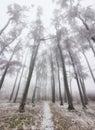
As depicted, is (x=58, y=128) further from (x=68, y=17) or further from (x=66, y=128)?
(x=68, y=17)

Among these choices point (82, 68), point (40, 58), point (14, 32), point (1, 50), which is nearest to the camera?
point (1, 50)

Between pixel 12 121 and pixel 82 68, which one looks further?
pixel 82 68

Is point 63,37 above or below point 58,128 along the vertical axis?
above

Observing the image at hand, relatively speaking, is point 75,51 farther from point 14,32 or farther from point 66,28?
point 14,32

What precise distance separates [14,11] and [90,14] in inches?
327

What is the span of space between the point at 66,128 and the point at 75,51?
44.2 ft

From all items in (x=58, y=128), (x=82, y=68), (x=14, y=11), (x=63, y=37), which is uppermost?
(x=14, y=11)

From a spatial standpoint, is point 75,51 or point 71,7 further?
point 75,51

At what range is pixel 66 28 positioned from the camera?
14758mm

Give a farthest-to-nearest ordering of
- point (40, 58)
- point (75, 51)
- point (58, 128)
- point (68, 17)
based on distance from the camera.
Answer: point (40, 58), point (75, 51), point (68, 17), point (58, 128)

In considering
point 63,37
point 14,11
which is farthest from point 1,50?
point 63,37

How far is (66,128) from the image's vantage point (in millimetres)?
6438

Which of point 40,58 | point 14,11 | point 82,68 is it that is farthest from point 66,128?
point 40,58

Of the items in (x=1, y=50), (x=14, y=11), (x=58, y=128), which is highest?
(x=14, y=11)
